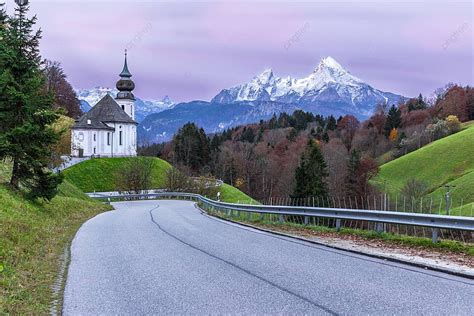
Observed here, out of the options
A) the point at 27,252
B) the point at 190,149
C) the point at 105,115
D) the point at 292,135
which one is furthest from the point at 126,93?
the point at 27,252

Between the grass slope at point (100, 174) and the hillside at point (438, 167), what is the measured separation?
3756 centimetres

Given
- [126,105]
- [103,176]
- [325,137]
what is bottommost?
[103,176]

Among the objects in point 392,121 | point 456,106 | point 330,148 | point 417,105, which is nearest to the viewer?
point 330,148

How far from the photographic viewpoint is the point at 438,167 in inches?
3401

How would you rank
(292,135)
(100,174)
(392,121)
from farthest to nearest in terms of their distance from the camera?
(292,135), (392,121), (100,174)

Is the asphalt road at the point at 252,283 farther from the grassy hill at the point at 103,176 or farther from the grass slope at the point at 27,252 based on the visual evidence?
the grassy hill at the point at 103,176

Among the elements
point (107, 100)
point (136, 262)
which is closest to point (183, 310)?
point (136, 262)

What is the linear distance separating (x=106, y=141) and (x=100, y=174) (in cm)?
1261

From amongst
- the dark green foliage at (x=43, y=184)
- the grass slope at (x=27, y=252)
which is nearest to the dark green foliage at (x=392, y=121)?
the grass slope at (x=27, y=252)

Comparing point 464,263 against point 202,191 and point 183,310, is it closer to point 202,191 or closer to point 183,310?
point 183,310

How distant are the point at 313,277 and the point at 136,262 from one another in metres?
4.04

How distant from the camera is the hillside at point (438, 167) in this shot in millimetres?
78438

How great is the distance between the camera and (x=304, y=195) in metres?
61.4

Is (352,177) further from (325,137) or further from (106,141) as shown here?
(325,137)
